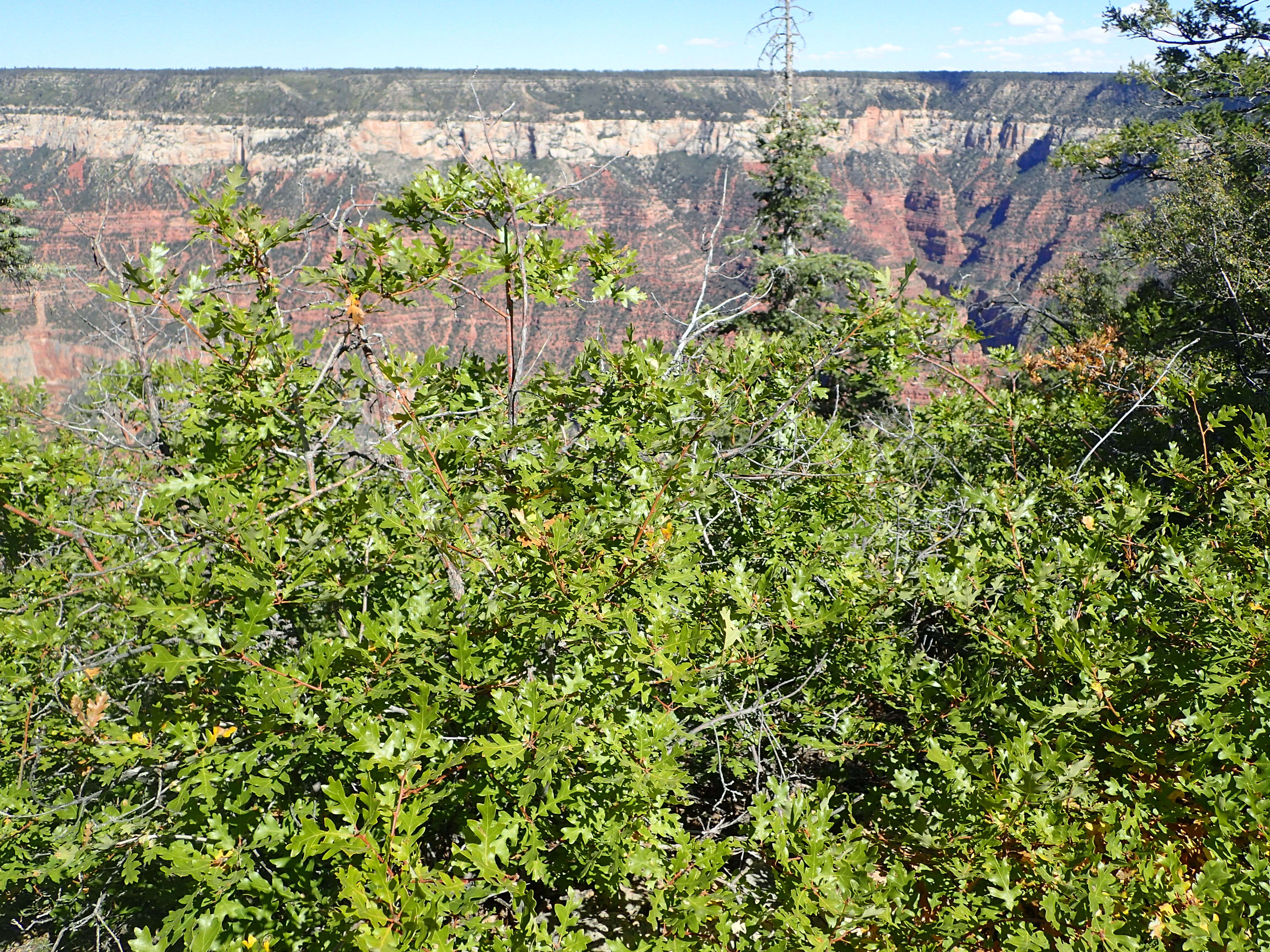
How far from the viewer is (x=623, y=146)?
90250 millimetres

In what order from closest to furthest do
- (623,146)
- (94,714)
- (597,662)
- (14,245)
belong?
(597,662)
(94,714)
(14,245)
(623,146)

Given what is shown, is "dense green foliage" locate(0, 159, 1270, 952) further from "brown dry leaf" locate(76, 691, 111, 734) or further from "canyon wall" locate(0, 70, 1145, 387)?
"canyon wall" locate(0, 70, 1145, 387)

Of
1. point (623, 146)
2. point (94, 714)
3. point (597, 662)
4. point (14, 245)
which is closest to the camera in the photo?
point (597, 662)

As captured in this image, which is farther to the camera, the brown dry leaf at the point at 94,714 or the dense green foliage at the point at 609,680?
the brown dry leaf at the point at 94,714

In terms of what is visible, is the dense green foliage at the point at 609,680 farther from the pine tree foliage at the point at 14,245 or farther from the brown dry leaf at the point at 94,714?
the pine tree foliage at the point at 14,245

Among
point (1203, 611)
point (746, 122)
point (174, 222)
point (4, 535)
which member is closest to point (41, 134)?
point (174, 222)

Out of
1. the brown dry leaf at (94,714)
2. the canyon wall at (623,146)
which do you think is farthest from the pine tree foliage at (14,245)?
the canyon wall at (623,146)

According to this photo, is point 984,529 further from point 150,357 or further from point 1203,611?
point 150,357

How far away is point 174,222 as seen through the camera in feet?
229

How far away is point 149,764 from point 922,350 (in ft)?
13.3

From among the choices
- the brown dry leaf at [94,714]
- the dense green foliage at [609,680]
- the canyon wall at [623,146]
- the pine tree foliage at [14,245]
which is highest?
the canyon wall at [623,146]

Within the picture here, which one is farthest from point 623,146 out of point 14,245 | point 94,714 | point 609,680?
point 609,680

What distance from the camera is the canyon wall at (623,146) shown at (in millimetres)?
69125

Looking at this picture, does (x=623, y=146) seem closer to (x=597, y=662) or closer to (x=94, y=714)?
(x=94, y=714)
